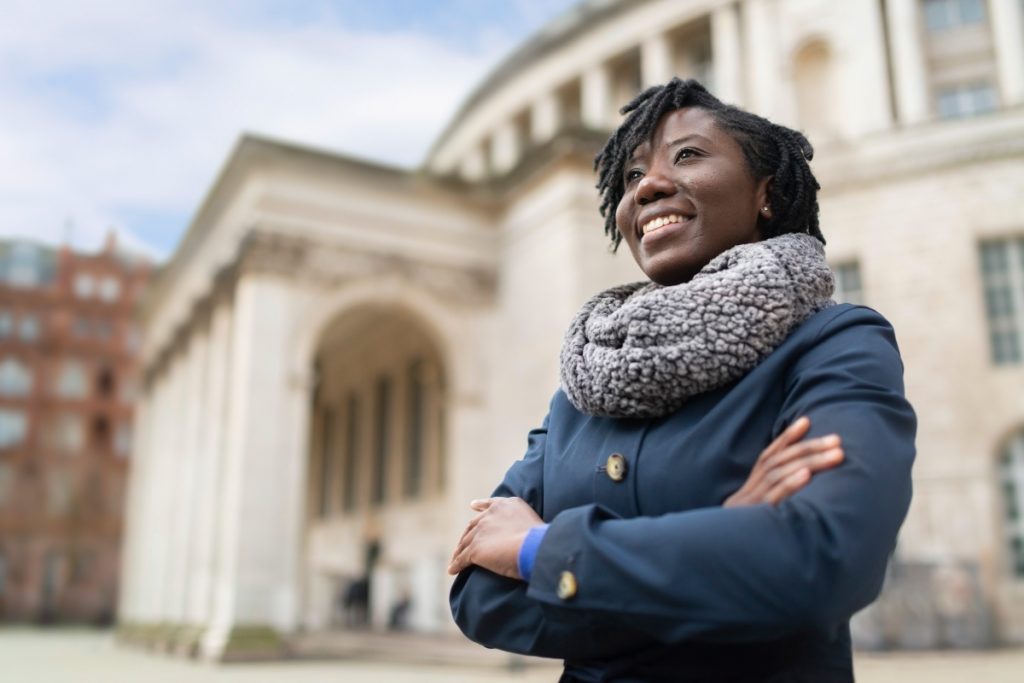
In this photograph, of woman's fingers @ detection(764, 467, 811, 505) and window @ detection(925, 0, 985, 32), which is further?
window @ detection(925, 0, 985, 32)

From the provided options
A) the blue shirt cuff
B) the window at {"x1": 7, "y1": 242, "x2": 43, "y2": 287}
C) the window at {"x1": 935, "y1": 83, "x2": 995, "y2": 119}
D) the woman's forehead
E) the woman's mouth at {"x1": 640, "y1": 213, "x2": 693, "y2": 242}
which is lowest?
the blue shirt cuff

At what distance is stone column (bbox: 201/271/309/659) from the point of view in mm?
17062

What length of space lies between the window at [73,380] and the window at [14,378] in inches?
66.0

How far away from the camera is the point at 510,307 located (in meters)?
20.4

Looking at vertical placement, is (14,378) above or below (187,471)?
above

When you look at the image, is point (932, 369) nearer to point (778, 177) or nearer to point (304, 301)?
point (304, 301)

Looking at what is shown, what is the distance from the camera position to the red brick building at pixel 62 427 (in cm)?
4991

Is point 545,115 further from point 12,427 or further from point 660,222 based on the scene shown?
point 12,427

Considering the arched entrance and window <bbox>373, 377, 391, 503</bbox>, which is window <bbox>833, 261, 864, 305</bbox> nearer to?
the arched entrance

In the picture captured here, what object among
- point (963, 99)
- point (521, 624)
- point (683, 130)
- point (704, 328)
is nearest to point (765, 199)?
point (683, 130)

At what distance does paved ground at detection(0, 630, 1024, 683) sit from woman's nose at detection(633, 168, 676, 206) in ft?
36.8

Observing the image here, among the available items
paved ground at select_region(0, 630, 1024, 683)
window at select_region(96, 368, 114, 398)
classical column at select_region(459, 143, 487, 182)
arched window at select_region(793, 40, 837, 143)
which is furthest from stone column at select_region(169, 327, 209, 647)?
window at select_region(96, 368, 114, 398)

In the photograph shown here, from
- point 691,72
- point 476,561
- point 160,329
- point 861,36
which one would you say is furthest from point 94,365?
point 476,561

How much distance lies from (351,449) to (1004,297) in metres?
18.6
